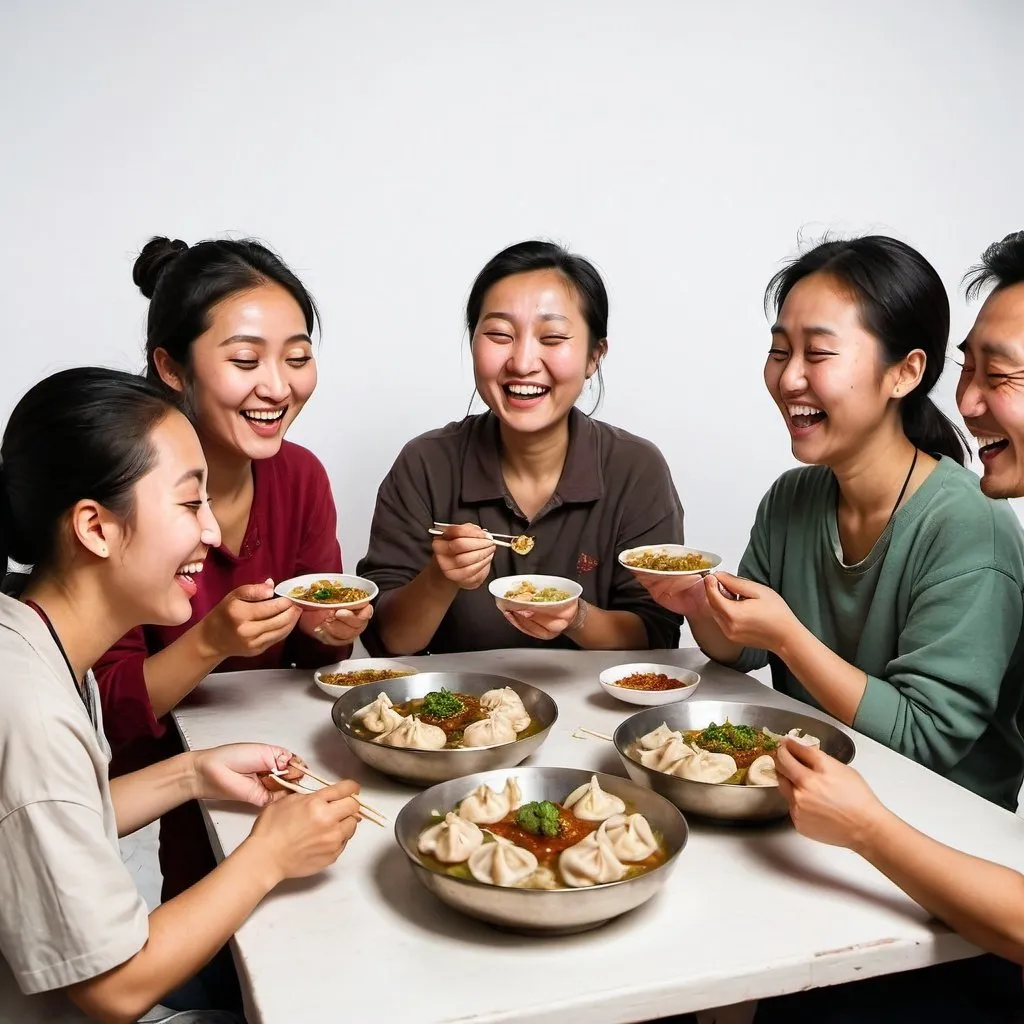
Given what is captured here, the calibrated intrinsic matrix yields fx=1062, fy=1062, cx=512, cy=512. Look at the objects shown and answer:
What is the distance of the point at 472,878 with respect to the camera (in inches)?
52.6

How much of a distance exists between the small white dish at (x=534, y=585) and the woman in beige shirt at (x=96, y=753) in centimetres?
64

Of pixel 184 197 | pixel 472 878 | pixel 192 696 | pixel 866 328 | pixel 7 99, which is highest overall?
pixel 7 99

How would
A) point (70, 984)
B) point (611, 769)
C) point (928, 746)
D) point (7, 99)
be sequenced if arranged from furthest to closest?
point (7, 99) → point (928, 746) → point (611, 769) → point (70, 984)

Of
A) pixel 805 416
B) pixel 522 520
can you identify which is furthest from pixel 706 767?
pixel 522 520

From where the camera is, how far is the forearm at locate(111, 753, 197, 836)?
5.75 feet

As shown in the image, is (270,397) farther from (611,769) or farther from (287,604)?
(611,769)

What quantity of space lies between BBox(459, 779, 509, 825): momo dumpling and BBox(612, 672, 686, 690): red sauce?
693 mm

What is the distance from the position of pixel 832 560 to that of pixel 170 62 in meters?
2.84

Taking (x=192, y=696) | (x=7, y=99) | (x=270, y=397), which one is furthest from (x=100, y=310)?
(x=192, y=696)

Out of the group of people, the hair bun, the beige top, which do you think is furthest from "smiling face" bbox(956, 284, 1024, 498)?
the hair bun

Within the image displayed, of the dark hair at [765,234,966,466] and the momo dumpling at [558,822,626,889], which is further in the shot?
the dark hair at [765,234,966,466]

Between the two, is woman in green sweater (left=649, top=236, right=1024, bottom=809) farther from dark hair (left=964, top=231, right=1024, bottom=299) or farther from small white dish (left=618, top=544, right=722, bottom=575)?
dark hair (left=964, top=231, right=1024, bottom=299)

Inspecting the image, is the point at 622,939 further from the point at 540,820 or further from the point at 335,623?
the point at 335,623

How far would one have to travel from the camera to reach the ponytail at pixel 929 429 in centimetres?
236
